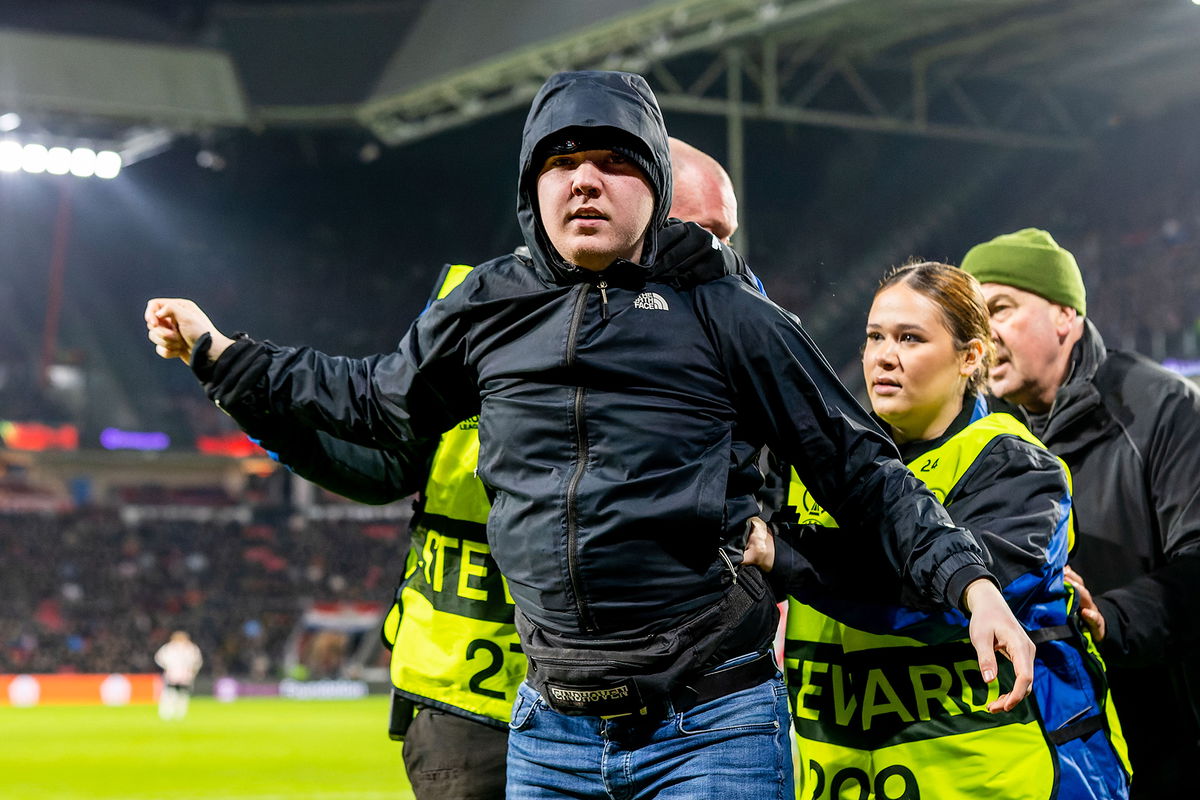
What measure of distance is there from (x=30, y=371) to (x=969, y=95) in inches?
932

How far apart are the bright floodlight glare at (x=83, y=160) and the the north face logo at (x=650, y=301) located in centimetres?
2689

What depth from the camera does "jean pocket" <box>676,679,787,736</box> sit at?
2.23 m

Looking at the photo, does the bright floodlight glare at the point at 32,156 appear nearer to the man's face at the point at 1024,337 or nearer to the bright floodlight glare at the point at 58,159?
the bright floodlight glare at the point at 58,159

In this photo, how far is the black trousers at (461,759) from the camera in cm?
297

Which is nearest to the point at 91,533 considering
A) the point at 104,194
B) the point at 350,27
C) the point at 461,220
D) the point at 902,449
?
the point at 104,194

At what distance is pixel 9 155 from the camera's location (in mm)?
26891

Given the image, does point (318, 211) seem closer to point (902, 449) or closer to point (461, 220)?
point (461, 220)

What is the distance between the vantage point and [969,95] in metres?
23.0

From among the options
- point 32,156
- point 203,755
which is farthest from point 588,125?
point 32,156

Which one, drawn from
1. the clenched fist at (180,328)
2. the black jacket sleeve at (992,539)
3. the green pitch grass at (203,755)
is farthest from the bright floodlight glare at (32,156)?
the black jacket sleeve at (992,539)

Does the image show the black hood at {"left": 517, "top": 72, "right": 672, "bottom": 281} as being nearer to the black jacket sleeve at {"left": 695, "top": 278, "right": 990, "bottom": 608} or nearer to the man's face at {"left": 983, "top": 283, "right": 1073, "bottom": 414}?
the black jacket sleeve at {"left": 695, "top": 278, "right": 990, "bottom": 608}

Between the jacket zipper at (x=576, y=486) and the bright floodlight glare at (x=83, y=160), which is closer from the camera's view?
the jacket zipper at (x=576, y=486)

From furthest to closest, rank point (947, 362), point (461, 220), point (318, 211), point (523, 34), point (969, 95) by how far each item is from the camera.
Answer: point (318, 211) < point (461, 220) < point (969, 95) < point (523, 34) < point (947, 362)

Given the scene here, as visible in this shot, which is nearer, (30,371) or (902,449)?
(902,449)
